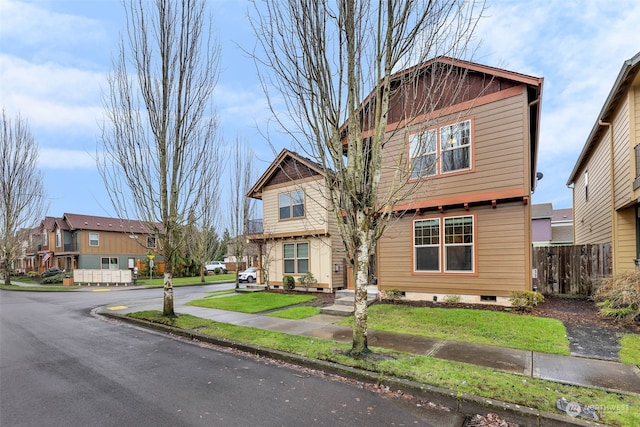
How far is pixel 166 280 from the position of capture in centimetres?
988

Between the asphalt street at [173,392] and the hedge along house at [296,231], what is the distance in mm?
8857

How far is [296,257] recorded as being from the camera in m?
16.6

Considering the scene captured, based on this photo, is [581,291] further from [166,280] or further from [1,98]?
[1,98]

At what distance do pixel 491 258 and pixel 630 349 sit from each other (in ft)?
13.2

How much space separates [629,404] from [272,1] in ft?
25.7

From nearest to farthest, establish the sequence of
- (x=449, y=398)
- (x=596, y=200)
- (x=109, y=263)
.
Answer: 1. (x=449, y=398)
2. (x=596, y=200)
3. (x=109, y=263)

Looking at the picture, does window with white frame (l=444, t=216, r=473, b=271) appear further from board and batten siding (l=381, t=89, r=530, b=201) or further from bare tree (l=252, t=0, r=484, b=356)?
bare tree (l=252, t=0, r=484, b=356)

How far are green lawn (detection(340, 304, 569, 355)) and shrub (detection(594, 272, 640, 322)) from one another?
1562 millimetres

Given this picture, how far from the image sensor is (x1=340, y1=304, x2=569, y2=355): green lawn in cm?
638

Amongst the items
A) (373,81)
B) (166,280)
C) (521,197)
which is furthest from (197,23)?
(521,197)

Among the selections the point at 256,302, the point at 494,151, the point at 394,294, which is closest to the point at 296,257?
the point at 256,302

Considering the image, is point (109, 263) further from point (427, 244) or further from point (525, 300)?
point (525, 300)

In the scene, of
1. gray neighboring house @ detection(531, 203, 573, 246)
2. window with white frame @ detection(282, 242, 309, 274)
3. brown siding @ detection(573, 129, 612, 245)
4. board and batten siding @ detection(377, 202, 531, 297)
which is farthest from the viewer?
gray neighboring house @ detection(531, 203, 573, 246)

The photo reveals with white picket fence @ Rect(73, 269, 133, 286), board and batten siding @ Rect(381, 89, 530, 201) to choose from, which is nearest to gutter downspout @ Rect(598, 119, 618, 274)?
board and batten siding @ Rect(381, 89, 530, 201)
